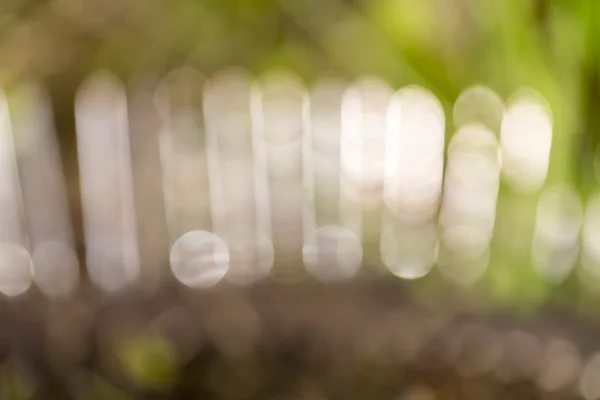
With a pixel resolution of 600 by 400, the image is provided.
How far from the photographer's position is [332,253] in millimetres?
313

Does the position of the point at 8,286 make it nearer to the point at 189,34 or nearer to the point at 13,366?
the point at 13,366

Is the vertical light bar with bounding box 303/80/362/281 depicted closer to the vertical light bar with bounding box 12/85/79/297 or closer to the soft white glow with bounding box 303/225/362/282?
the soft white glow with bounding box 303/225/362/282

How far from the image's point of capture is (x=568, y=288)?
11.3 inches

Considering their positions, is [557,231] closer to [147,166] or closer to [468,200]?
[468,200]

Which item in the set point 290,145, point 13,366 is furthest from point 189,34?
point 13,366

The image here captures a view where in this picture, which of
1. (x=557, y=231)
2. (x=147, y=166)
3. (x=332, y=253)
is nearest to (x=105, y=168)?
(x=147, y=166)

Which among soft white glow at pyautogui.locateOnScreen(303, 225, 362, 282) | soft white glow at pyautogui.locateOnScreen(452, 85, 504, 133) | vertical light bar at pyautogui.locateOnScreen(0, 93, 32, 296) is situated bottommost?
soft white glow at pyautogui.locateOnScreen(303, 225, 362, 282)

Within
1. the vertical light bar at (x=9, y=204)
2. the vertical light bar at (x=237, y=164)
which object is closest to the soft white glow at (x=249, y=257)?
the vertical light bar at (x=237, y=164)

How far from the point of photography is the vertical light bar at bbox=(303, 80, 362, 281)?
313mm

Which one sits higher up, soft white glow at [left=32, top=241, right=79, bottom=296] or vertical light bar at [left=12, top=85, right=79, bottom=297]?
vertical light bar at [left=12, top=85, right=79, bottom=297]

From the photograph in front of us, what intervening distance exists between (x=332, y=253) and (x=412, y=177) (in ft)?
0.20

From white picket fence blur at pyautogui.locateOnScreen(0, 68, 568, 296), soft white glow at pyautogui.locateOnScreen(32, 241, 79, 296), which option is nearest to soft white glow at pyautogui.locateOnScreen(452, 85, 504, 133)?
white picket fence blur at pyautogui.locateOnScreen(0, 68, 568, 296)

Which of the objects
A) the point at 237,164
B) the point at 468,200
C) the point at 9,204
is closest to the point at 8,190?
the point at 9,204

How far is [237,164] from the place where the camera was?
32 cm
